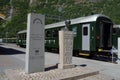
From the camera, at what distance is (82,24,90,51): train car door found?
69.6 ft

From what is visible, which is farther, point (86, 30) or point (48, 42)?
point (48, 42)

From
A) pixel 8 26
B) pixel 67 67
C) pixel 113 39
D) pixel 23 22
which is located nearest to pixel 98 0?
pixel 23 22

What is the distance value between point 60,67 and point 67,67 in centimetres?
34

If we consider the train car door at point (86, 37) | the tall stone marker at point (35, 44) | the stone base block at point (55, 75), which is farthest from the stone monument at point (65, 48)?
the train car door at point (86, 37)

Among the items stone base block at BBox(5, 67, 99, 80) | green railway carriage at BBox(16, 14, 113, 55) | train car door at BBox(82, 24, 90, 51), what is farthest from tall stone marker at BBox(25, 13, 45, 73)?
train car door at BBox(82, 24, 90, 51)

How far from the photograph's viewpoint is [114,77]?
1245 cm

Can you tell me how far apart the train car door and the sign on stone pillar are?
7.54m

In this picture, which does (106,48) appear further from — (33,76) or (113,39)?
(33,76)

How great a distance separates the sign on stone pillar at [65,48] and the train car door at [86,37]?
7.54 meters

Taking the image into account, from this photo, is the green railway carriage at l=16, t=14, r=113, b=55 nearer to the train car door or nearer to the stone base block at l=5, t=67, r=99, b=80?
the train car door

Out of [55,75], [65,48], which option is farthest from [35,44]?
[65,48]

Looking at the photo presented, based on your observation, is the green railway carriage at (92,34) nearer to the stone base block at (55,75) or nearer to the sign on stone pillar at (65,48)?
the sign on stone pillar at (65,48)

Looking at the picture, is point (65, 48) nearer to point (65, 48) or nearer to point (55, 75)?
point (65, 48)

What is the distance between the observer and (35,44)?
39.9 ft
